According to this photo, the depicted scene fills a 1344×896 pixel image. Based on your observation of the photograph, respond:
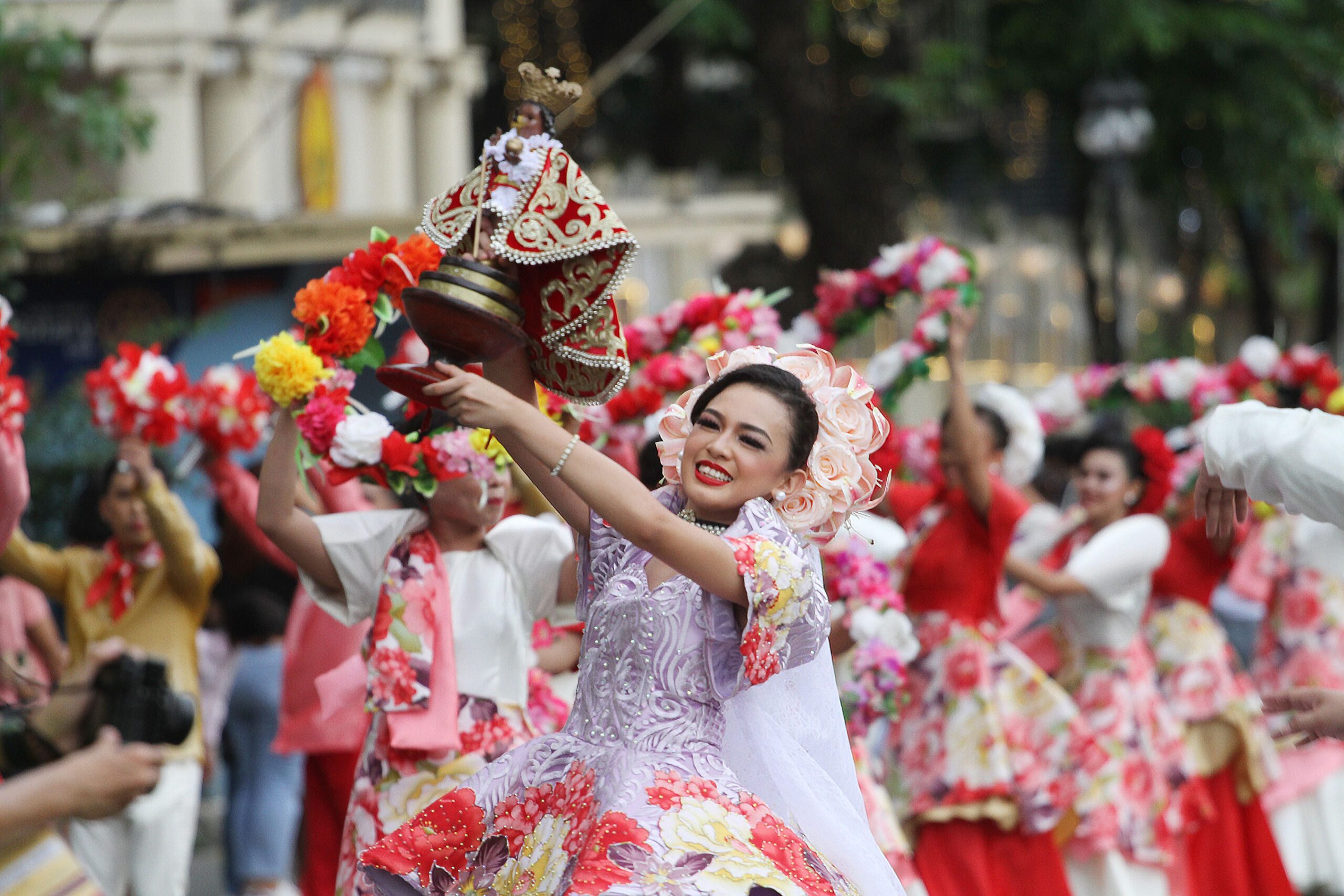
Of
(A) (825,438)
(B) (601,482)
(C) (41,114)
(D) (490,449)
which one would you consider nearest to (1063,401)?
(D) (490,449)

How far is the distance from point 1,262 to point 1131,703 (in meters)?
6.31

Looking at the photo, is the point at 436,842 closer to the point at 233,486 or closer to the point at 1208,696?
the point at 233,486

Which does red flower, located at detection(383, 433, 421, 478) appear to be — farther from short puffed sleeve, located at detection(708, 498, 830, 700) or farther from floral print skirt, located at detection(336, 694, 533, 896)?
short puffed sleeve, located at detection(708, 498, 830, 700)

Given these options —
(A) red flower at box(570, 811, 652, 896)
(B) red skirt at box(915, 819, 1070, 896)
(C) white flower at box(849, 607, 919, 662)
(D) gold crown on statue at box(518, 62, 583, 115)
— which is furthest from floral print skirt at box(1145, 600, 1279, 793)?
(D) gold crown on statue at box(518, 62, 583, 115)

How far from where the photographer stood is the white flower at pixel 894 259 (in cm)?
655

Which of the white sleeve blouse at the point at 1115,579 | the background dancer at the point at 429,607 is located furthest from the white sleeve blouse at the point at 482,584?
the white sleeve blouse at the point at 1115,579

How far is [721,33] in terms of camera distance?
1552 cm

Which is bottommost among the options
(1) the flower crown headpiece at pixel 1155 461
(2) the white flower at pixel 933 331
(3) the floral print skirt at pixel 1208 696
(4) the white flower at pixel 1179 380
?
(3) the floral print skirt at pixel 1208 696

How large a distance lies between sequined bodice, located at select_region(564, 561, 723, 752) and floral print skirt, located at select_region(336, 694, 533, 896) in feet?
3.70

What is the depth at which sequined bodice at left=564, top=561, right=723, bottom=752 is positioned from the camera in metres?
3.70

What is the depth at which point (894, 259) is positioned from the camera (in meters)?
6.60

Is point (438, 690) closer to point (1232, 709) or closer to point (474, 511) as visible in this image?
point (474, 511)

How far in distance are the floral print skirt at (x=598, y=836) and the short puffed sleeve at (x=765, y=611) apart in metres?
0.21

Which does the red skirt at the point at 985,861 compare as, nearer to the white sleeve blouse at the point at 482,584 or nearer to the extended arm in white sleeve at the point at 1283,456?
the white sleeve blouse at the point at 482,584
